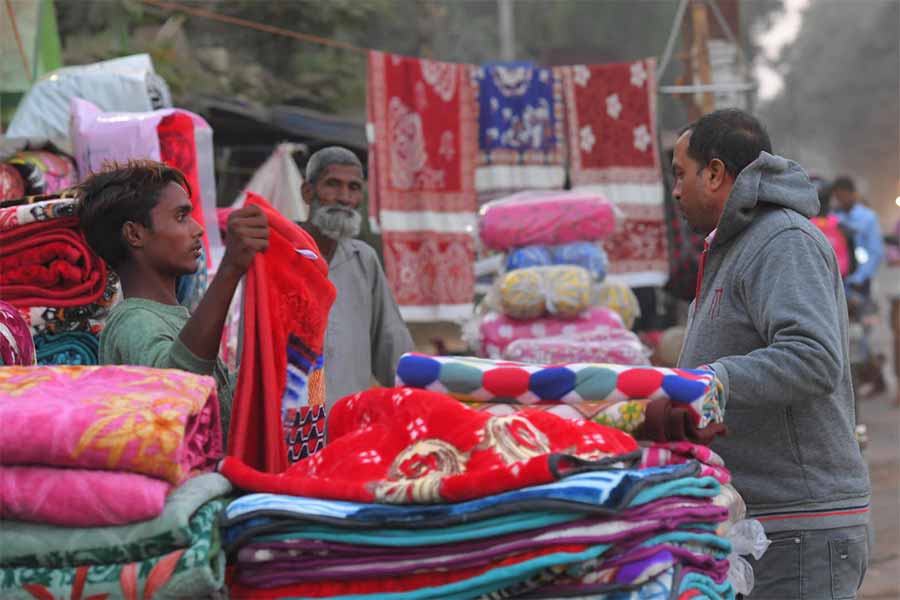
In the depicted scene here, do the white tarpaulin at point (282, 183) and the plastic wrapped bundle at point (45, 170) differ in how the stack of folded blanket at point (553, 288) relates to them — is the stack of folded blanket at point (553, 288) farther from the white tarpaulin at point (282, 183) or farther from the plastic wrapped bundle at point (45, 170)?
the plastic wrapped bundle at point (45, 170)

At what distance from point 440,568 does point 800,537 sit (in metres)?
1.16

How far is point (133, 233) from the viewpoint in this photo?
8.15ft

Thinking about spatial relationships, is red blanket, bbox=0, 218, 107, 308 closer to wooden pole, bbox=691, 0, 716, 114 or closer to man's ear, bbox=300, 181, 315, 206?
man's ear, bbox=300, 181, 315, 206

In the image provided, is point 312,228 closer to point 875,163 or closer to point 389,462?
point 389,462

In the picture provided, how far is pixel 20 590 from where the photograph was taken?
1.69 meters

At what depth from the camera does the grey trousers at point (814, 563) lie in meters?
2.47

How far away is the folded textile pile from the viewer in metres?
1.80

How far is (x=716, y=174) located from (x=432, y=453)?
1.19m

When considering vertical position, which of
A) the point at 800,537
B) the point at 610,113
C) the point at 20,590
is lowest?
the point at 800,537

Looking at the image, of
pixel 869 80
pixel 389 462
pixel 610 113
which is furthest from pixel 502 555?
pixel 869 80

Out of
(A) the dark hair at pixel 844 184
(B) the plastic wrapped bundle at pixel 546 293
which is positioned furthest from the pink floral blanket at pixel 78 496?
(A) the dark hair at pixel 844 184

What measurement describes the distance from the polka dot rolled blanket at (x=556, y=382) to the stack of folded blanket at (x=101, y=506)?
15.1 inches

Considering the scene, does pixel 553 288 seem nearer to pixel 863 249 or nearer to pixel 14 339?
pixel 14 339

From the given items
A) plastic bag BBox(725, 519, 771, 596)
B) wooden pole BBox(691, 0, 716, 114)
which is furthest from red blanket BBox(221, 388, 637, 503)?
wooden pole BBox(691, 0, 716, 114)
